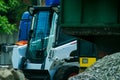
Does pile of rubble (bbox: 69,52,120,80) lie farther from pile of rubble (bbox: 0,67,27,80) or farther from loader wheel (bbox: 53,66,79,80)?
pile of rubble (bbox: 0,67,27,80)

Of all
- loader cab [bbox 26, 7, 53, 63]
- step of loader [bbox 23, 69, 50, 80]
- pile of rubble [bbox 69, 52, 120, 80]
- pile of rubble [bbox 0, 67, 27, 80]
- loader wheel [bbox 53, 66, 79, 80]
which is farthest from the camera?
loader cab [bbox 26, 7, 53, 63]

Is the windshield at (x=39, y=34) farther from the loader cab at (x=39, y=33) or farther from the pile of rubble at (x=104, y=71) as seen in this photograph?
the pile of rubble at (x=104, y=71)

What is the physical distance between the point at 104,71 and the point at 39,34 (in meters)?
7.95

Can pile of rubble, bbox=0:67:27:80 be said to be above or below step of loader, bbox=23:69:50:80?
above

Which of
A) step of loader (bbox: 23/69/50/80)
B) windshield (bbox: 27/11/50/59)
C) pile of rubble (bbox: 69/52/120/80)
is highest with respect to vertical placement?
pile of rubble (bbox: 69/52/120/80)

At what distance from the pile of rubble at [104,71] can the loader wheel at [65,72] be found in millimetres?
6129

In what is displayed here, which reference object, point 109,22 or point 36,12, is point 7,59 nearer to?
point 36,12

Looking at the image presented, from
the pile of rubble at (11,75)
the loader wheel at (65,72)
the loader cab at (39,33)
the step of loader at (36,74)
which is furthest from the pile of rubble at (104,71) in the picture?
the loader cab at (39,33)

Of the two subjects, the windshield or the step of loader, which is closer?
the step of loader

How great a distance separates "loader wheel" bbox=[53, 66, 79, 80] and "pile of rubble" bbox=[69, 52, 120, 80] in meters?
6.13

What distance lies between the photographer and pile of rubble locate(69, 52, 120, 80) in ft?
24.2

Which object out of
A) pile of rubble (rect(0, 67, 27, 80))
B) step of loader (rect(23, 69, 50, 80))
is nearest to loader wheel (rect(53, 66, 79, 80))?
step of loader (rect(23, 69, 50, 80))

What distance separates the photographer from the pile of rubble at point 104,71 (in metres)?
7.38

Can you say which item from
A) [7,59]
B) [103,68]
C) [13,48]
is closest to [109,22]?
[103,68]
